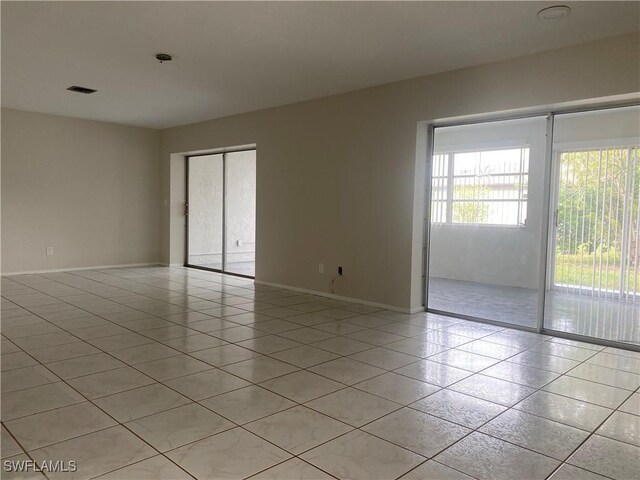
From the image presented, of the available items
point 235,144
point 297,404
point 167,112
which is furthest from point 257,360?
point 167,112

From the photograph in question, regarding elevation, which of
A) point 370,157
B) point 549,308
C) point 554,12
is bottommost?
point 549,308

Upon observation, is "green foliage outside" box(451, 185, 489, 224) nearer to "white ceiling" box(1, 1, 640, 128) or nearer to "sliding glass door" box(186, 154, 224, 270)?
"white ceiling" box(1, 1, 640, 128)

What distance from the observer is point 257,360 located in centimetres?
344

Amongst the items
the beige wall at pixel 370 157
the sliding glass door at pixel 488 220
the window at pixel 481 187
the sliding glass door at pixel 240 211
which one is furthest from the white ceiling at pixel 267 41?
the sliding glass door at pixel 240 211

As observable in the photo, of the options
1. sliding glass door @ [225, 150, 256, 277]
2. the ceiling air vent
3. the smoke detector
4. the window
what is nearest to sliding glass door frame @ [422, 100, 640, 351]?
the window

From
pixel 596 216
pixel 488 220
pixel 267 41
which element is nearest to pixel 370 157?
pixel 488 220

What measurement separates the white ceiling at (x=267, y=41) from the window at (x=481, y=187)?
95cm

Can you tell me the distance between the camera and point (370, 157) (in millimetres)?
5422

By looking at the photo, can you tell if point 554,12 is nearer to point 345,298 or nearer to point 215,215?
point 345,298

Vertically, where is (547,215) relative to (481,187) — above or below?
below

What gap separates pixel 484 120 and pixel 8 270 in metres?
6.99

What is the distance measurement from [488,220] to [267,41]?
279 centimetres

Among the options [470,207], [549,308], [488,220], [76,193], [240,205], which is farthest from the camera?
[240,205]

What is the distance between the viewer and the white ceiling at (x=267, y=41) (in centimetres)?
331
